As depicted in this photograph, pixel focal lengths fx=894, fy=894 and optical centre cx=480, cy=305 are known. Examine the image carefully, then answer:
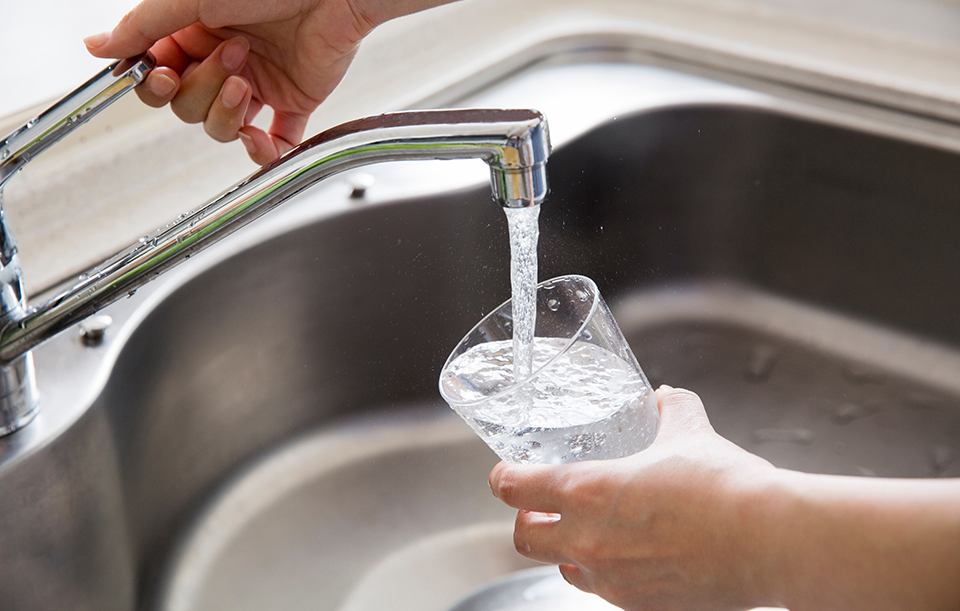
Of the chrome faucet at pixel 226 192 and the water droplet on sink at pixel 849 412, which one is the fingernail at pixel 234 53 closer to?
the chrome faucet at pixel 226 192

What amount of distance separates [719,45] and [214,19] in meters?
0.61

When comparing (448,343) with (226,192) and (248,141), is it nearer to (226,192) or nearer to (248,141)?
(248,141)

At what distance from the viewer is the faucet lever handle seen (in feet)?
1.54

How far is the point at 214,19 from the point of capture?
22.3 inches

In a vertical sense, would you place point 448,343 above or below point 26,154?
below

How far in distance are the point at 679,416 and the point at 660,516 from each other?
0.07 metres

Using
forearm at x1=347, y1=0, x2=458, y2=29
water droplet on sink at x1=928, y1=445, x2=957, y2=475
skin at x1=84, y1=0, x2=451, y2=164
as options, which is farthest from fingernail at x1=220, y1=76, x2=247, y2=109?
water droplet on sink at x1=928, y1=445, x2=957, y2=475

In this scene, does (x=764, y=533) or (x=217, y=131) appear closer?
(x=764, y=533)

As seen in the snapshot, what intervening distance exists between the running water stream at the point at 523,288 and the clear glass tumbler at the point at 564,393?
0.06ft

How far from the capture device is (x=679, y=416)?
50 cm

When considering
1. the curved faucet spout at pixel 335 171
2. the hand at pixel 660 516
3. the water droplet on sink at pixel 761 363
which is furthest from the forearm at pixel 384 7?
the water droplet on sink at pixel 761 363

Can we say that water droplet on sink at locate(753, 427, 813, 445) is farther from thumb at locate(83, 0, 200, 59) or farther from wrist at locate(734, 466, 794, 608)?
thumb at locate(83, 0, 200, 59)

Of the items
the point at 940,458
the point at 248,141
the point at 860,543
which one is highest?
the point at 248,141

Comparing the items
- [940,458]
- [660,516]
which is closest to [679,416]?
[660,516]
